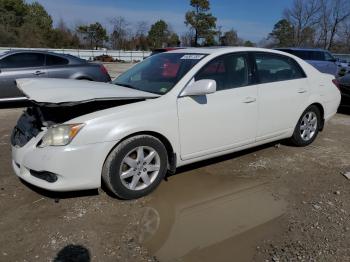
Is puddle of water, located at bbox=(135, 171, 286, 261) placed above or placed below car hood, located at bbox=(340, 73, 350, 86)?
below

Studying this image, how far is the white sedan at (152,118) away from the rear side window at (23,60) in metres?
4.81

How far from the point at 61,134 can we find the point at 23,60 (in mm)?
6344

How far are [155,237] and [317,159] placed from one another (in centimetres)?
315

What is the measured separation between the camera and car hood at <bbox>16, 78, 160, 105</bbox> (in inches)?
144

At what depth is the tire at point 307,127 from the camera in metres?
5.69

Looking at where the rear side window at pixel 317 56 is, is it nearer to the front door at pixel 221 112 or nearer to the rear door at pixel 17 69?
the rear door at pixel 17 69

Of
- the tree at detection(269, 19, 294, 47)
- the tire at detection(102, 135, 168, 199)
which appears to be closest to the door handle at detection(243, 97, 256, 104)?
the tire at detection(102, 135, 168, 199)

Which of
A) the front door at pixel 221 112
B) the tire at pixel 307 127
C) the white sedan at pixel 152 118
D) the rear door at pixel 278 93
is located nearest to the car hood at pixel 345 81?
the tire at pixel 307 127

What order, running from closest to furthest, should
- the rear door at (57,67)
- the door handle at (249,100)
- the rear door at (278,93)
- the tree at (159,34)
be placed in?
1. the door handle at (249,100)
2. the rear door at (278,93)
3. the rear door at (57,67)
4. the tree at (159,34)

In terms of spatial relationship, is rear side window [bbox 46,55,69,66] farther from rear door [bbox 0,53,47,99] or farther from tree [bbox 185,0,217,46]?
tree [bbox 185,0,217,46]

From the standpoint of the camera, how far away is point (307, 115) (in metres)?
5.76

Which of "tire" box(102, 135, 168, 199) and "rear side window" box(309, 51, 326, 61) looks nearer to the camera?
"tire" box(102, 135, 168, 199)

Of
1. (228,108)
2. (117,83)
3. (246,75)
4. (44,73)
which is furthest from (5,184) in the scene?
(44,73)

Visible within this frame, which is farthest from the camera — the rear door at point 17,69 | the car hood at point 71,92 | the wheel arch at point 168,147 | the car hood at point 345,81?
the car hood at point 345,81
